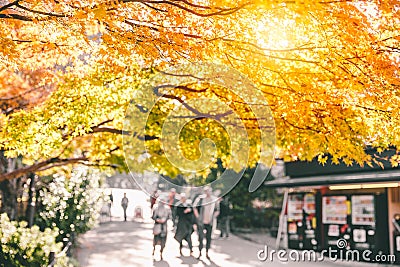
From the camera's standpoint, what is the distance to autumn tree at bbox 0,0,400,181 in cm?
603

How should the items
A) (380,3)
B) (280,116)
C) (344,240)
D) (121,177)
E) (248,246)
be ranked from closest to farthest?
(380,3) → (280,116) → (344,240) → (248,246) → (121,177)

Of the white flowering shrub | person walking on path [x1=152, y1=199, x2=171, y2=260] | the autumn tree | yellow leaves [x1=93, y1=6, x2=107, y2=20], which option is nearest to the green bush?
the autumn tree

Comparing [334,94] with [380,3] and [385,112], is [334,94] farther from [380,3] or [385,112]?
[380,3]

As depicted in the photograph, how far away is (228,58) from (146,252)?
12165 millimetres

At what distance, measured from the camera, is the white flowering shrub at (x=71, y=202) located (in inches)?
590

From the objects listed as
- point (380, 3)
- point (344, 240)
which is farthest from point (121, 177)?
point (380, 3)

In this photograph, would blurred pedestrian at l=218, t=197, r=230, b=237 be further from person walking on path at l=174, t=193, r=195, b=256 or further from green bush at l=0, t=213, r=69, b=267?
green bush at l=0, t=213, r=69, b=267

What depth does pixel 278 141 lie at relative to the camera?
10.3 metres

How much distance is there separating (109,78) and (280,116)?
2997 mm

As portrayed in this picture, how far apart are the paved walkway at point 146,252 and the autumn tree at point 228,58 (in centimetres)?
577

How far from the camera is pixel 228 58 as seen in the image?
275 inches

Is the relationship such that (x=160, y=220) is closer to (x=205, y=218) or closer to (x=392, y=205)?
(x=205, y=218)

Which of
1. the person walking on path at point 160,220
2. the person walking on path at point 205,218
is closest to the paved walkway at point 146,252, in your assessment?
the person walking on path at point 205,218

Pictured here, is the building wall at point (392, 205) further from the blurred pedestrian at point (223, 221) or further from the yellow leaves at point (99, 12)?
the yellow leaves at point (99, 12)
